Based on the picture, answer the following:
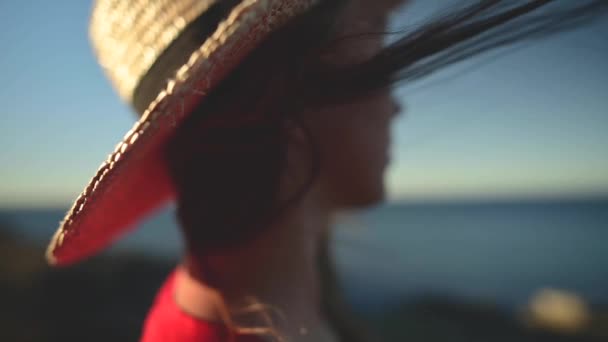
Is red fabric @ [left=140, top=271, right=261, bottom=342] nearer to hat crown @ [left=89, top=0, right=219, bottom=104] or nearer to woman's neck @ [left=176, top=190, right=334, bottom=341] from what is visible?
woman's neck @ [left=176, top=190, right=334, bottom=341]

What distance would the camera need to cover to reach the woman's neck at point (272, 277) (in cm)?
78

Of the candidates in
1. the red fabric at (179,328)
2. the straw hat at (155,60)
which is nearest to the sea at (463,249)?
the red fabric at (179,328)

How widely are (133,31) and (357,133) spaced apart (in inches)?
17.2

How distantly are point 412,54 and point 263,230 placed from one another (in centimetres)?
39

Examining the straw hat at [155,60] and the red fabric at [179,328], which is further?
the red fabric at [179,328]

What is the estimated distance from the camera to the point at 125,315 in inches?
191

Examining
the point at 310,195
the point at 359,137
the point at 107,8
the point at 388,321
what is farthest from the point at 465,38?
the point at 388,321

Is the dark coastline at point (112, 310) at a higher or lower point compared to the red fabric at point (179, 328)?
lower

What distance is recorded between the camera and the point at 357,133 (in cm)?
84

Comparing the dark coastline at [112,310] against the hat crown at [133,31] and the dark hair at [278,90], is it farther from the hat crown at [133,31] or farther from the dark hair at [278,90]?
the hat crown at [133,31]

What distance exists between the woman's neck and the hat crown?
35 cm

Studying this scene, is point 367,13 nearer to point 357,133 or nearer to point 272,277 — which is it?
point 357,133

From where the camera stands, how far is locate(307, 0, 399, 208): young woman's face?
0.72 meters

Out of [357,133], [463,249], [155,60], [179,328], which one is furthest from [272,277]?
[463,249]
